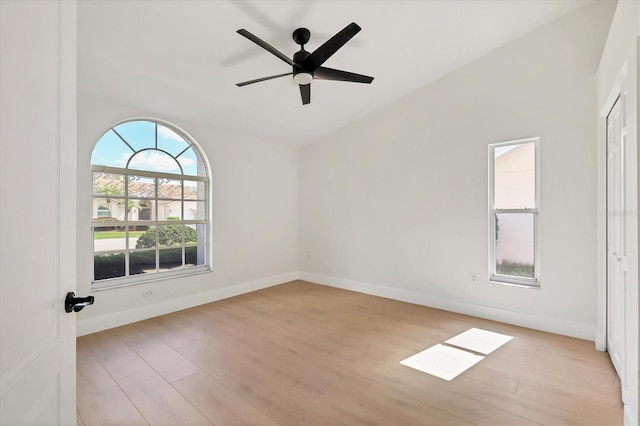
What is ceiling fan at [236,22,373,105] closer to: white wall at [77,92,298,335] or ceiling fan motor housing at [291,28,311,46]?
ceiling fan motor housing at [291,28,311,46]

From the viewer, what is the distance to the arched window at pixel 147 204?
11.6 ft

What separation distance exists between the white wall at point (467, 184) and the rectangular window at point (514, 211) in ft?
0.34

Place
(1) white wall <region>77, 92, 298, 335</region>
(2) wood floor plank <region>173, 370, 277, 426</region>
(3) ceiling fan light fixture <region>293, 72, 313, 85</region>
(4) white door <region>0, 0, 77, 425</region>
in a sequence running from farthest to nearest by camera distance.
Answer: (1) white wall <region>77, 92, 298, 335</region>, (3) ceiling fan light fixture <region>293, 72, 313, 85</region>, (2) wood floor plank <region>173, 370, 277, 426</region>, (4) white door <region>0, 0, 77, 425</region>

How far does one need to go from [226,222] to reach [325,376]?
2.96m

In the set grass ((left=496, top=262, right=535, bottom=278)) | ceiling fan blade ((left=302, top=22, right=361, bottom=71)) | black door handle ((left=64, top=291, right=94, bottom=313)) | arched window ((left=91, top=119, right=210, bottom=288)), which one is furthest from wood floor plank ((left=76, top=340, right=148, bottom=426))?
grass ((left=496, top=262, right=535, bottom=278))

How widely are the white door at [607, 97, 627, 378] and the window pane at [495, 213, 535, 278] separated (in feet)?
2.54

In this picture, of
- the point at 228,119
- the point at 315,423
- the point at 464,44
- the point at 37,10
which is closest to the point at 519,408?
the point at 315,423

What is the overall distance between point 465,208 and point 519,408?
238 cm

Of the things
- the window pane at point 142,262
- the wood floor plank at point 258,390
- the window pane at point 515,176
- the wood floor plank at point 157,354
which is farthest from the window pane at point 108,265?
the window pane at point 515,176

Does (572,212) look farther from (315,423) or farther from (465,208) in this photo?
(315,423)

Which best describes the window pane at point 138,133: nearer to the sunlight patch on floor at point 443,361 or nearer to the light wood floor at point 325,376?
the light wood floor at point 325,376

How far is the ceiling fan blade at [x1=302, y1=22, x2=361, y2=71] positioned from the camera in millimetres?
2210

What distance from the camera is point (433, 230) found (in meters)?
4.17

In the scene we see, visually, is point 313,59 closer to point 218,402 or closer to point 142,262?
point 218,402
